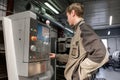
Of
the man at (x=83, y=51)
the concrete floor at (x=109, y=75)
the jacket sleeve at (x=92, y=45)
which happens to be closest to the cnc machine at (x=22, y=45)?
the man at (x=83, y=51)

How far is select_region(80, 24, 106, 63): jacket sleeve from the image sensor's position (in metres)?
1.37

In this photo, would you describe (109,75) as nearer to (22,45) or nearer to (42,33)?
(42,33)

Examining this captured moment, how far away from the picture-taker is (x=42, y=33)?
1967mm

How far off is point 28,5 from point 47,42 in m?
2.99

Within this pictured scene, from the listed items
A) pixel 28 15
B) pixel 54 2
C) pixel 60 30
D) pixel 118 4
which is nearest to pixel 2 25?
pixel 28 15

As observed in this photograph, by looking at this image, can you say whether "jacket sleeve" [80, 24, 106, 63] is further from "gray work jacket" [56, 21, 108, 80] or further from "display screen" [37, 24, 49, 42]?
"display screen" [37, 24, 49, 42]

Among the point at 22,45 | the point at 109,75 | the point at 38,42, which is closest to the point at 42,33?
the point at 38,42

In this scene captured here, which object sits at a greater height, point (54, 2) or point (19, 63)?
point (54, 2)

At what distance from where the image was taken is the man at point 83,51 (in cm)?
138

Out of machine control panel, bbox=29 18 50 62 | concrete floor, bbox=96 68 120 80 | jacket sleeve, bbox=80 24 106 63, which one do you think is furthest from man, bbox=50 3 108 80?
concrete floor, bbox=96 68 120 80

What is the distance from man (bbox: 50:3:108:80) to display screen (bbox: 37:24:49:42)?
43cm

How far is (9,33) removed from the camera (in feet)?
5.64

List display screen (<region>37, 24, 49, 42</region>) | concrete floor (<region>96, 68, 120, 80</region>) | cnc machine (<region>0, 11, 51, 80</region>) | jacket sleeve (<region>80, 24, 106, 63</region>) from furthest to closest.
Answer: concrete floor (<region>96, 68, 120, 80</region>) < display screen (<region>37, 24, 49, 42</region>) < cnc machine (<region>0, 11, 51, 80</region>) < jacket sleeve (<region>80, 24, 106, 63</region>)

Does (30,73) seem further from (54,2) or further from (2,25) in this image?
(54,2)
